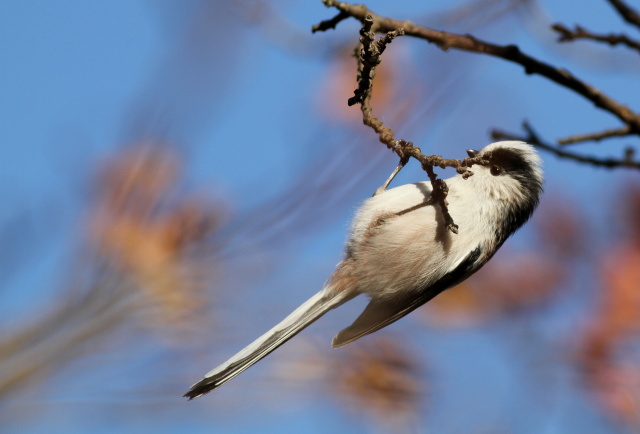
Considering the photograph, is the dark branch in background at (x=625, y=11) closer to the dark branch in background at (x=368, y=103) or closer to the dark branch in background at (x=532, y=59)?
the dark branch in background at (x=532, y=59)

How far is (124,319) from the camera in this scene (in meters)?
1.93

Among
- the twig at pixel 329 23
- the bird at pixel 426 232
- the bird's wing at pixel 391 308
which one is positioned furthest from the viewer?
the bird's wing at pixel 391 308

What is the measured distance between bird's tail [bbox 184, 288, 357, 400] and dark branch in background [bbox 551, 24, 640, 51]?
1407mm

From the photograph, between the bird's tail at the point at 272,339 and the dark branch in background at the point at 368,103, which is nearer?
the dark branch in background at the point at 368,103

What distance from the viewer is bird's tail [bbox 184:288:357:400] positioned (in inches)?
109

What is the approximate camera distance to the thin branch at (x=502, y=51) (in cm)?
258

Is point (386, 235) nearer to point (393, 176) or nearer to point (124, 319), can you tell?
point (393, 176)

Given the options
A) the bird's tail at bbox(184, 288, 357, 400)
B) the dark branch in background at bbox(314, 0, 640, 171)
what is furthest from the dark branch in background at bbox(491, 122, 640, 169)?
the bird's tail at bbox(184, 288, 357, 400)

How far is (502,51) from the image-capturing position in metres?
2.68

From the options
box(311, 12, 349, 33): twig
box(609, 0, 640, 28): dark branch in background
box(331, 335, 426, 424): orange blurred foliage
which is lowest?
box(331, 335, 426, 424): orange blurred foliage

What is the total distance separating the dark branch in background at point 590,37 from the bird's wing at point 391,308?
3.43 feet

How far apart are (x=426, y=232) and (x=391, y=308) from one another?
0.46 meters

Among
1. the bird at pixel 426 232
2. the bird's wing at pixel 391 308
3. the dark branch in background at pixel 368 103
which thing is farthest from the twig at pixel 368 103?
the bird's wing at pixel 391 308

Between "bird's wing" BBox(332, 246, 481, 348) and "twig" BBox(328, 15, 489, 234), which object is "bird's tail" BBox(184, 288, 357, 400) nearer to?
"bird's wing" BBox(332, 246, 481, 348)
